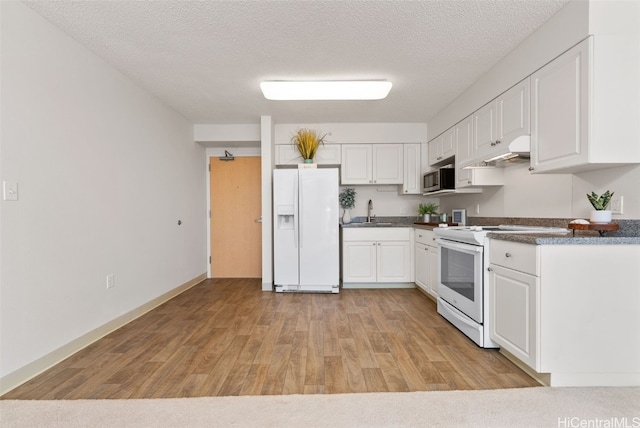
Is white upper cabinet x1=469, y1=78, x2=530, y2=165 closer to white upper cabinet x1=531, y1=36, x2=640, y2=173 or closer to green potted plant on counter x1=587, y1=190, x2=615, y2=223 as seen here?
A: white upper cabinet x1=531, y1=36, x2=640, y2=173

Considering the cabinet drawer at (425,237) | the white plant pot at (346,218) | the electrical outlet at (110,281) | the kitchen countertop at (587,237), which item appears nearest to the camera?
the kitchen countertop at (587,237)

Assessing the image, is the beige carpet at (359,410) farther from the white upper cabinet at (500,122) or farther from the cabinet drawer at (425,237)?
the cabinet drawer at (425,237)

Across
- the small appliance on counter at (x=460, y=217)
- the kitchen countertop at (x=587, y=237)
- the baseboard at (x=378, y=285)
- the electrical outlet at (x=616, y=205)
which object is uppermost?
the electrical outlet at (x=616, y=205)

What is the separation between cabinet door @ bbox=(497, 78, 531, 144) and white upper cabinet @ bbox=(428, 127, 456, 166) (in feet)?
3.33

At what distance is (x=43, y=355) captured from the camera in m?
2.13

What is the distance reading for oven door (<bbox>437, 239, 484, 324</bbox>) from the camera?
2.46m

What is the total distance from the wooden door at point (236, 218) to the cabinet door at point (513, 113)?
3505 millimetres

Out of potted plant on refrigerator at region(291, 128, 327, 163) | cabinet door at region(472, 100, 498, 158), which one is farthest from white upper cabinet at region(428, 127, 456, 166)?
potted plant on refrigerator at region(291, 128, 327, 163)

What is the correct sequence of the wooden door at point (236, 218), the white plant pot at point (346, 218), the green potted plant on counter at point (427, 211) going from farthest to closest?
the wooden door at point (236, 218) → the white plant pot at point (346, 218) → the green potted plant on counter at point (427, 211)

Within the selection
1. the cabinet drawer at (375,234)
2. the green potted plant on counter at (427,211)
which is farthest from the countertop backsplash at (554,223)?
the cabinet drawer at (375,234)

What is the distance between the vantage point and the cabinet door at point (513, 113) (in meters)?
2.45

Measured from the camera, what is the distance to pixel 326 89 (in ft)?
10.7

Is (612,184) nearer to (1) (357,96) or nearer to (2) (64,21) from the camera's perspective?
(1) (357,96)

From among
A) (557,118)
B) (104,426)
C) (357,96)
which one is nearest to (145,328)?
(104,426)
